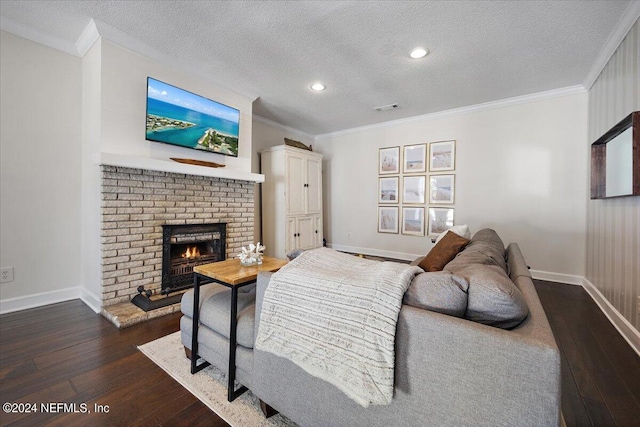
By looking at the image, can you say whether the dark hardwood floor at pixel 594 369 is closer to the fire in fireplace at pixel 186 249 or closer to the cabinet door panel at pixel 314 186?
the fire in fireplace at pixel 186 249

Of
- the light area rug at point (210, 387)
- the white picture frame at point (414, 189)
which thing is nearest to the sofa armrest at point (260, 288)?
the light area rug at point (210, 387)

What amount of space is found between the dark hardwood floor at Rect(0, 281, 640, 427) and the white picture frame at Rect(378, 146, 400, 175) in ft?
10.3

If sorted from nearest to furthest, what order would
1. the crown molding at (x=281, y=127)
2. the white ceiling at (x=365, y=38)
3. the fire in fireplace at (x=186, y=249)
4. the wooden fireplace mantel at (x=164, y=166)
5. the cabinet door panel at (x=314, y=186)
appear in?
the white ceiling at (x=365, y=38), the wooden fireplace mantel at (x=164, y=166), the fire in fireplace at (x=186, y=249), the crown molding at (x=281, y=127), the cabinet door panel at (x=314, y=186)

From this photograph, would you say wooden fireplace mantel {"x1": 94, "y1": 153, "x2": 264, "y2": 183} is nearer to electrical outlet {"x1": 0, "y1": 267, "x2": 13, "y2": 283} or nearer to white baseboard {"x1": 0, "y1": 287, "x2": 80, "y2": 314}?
electrical outlet {"x1": 0, "y1": 267, "x2": 13, "y2": 283}

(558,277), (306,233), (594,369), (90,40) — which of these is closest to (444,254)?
(594,369)

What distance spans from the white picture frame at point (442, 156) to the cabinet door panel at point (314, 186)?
2.02 metres

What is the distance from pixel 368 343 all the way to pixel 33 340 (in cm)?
262

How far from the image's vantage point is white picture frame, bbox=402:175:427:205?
4625 mm

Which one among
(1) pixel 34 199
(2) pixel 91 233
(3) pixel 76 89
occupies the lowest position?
(2) pixel 91 233

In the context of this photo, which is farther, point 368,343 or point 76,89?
Answer: point 76,89

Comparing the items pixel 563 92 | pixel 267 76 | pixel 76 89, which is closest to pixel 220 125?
pixel 267 76

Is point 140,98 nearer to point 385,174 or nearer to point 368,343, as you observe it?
point 368,343

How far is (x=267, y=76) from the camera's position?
324cm

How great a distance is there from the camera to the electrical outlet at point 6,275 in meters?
2.44
